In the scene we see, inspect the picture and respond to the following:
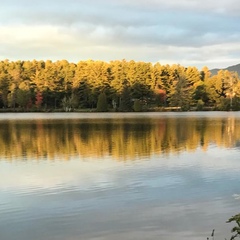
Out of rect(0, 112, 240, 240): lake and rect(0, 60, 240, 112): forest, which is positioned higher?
rect(0, 60, 240, 112): forest

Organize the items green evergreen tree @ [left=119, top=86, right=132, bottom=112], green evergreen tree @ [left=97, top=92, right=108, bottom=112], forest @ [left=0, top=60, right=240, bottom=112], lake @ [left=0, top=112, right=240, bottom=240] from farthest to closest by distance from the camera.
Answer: forest @ [left=0, top=60, right=240, bottom=112] → green evergreen tree @ [left=119, top=86, right=132, bottom=112] → green evergreen tree @ [left=97, top=92, right=108, bottom=112] → lake @ [left=0, top=112, right=240, bottom=240]

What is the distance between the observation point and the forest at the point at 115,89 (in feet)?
241

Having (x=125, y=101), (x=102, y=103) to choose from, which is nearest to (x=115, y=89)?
(x=125, y=101)

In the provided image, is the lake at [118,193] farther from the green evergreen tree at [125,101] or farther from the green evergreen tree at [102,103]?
the green evergreen tree at [125,101]

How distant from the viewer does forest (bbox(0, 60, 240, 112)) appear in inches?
2893

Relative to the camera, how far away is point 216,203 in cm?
897

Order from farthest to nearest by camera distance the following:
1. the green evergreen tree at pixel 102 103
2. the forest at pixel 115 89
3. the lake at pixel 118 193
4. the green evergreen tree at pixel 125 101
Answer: the forest at pixel 115 89 → the green evergreen tree at pixel 125 101 → the green evergreen tree at pixel 102 103 → the lake at pixel 118 193

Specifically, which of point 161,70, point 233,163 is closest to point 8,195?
point 233,163

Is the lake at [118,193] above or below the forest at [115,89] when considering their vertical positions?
below

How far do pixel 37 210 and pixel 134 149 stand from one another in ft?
33.1

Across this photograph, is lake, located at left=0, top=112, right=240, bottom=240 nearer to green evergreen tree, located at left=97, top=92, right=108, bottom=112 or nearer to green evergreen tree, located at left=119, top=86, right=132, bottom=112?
green evergreen tree, located at left=97, top=92, right=108, bottom=112

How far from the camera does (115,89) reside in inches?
2916

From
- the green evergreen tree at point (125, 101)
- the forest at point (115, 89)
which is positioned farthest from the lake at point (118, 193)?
the forest at point (115, 89)

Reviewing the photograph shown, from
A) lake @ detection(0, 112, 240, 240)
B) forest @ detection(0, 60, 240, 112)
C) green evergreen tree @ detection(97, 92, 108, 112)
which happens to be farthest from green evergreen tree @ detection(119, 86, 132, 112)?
lake @ detection(0, 112, 240, 240)
